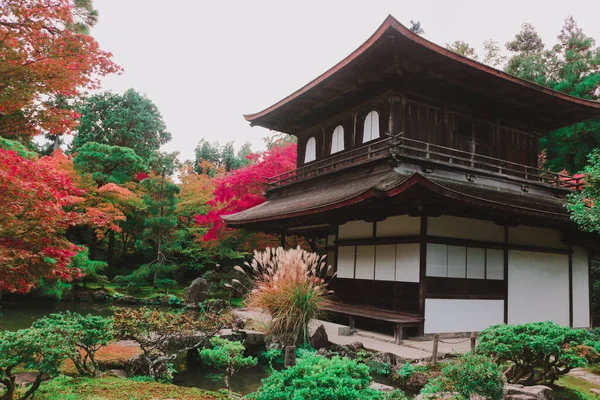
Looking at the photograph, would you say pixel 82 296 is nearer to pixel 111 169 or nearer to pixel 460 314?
pixel 111 169

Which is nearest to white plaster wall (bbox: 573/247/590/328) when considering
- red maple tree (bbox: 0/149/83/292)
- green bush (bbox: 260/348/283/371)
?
green bush (bbox: 260/348/283/371)

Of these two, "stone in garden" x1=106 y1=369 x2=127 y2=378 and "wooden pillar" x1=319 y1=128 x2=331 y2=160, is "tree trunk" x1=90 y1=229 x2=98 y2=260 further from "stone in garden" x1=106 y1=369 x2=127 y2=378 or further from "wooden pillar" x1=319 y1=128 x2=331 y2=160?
"stone in garden" x1=106 y1=369 x2=127 y2=378

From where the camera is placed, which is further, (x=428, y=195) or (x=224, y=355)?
(x=428, y=195)

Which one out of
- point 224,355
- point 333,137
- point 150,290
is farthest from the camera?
point 150,290

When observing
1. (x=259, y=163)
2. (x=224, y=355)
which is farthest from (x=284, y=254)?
(x=259, y=163)

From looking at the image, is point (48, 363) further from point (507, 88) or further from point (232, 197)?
point (232, 197)

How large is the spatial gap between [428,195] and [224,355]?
455 centimetres

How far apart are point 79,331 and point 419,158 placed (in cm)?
737

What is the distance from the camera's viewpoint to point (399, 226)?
9.12 metres

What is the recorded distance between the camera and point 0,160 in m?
5.08

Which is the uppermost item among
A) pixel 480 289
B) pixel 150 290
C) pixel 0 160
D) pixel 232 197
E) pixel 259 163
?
pixel 259 163

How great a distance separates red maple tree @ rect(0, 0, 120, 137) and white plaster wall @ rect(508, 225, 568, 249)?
8.81 metres

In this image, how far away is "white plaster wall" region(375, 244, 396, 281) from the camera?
917cm

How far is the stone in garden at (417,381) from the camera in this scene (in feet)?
18.4
